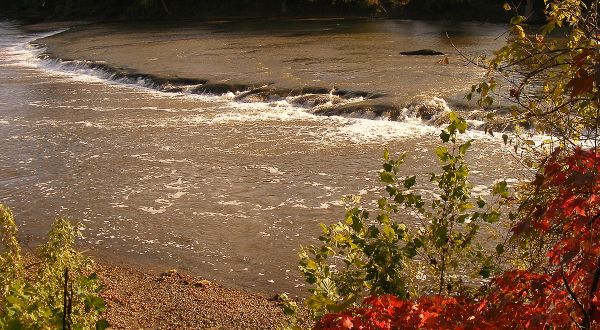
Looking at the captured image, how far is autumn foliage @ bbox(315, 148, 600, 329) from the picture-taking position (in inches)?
109

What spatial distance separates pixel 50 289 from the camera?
4.14 metres

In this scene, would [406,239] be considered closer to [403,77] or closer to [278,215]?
[278,215]

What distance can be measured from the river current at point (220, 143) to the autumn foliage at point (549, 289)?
5141mm

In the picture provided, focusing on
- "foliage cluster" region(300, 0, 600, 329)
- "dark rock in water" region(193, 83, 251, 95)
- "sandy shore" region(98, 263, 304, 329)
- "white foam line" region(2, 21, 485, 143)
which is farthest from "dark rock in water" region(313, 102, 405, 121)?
"foliage cluster" region(300, 0, 600, 329)

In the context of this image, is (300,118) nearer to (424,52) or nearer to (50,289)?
(424,52)

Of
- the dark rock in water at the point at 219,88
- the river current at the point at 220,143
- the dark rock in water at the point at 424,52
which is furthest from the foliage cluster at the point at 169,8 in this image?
the dark rock in water at the point at 219,88

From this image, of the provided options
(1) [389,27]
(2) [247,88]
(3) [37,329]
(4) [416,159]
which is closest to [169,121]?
(2) [247,88]

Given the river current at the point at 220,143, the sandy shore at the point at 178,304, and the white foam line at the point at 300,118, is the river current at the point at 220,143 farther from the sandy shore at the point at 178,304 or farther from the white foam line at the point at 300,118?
the sandy shore at the point at 178,304

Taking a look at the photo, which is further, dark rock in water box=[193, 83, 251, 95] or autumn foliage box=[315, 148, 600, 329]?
dark rock in water box=[193, 83, 251, 95]

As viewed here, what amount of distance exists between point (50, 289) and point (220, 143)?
11.0m

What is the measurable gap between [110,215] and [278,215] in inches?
109

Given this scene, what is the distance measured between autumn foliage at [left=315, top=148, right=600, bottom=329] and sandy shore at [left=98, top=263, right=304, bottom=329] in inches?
162

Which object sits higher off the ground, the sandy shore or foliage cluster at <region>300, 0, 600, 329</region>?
foliage cluster at <region>300, 0, 600, 329</region>

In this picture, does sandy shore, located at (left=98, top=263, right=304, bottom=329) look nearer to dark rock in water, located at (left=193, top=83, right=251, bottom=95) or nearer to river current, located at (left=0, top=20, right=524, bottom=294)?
river current, located at (left=0, top=20, right=524, bottom=294)
